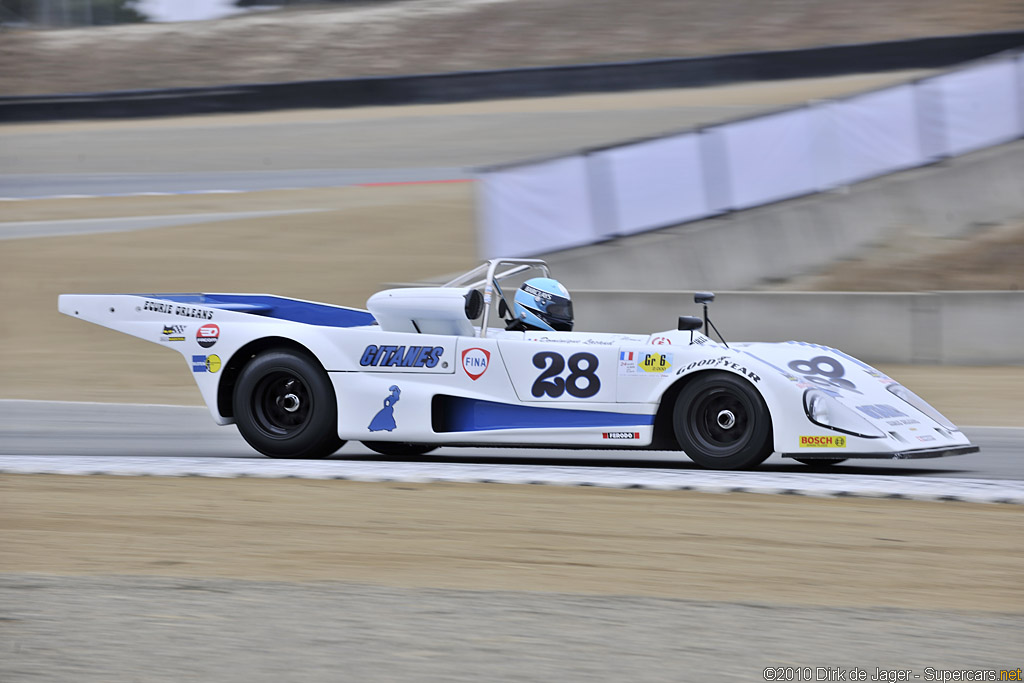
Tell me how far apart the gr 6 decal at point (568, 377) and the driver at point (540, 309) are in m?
0.49

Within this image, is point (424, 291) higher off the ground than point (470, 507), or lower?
higher

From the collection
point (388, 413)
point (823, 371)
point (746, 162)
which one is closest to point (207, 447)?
point (388, 413)

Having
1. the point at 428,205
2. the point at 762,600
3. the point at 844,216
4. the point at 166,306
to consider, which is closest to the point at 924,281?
the point at 844,216

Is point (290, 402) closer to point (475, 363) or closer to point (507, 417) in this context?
point (475, 363)

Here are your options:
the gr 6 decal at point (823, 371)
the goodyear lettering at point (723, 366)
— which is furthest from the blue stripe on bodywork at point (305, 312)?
the gr 6 decal at point (823, 371)

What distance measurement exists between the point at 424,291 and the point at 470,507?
214 cm

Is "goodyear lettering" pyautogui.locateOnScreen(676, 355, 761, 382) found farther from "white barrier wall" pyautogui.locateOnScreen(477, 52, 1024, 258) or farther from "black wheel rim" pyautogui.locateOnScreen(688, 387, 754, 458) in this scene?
"white barrier wall" pyautogui.locateOnScreen(477, 52, 1024, 258)

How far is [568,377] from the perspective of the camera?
787 centimetres

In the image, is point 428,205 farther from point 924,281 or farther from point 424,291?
point 424,291

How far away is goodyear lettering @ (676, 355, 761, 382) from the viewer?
7.43 metres

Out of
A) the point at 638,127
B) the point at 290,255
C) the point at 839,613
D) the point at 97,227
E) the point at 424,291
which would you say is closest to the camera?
the point at 839,613

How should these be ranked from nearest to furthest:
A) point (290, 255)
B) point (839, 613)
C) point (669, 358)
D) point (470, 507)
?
1. point (839, 613)
2. point (470, 507)
3. point (669, 358)
4. point (290, 255)

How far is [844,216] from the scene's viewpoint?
664 inches

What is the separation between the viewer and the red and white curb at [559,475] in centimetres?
694
